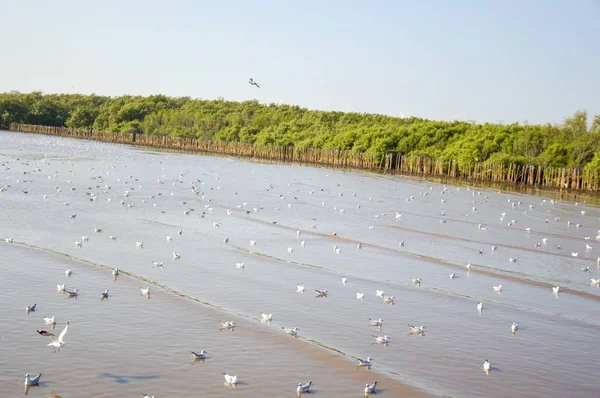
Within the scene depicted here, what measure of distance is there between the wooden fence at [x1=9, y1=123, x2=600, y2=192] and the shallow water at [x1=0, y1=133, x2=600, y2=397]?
40110mm

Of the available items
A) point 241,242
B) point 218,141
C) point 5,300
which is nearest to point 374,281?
point 241,242

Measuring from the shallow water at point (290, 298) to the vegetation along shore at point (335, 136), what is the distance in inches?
1773

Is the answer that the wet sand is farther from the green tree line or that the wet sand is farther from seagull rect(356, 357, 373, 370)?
the green tree line

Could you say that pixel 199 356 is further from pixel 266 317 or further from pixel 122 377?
pixel 266 317

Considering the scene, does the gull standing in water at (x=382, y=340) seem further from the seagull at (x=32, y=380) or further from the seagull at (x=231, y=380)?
the seagull at (x=32, y=380)

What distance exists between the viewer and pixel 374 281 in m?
19.8

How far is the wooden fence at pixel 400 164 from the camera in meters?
74.7

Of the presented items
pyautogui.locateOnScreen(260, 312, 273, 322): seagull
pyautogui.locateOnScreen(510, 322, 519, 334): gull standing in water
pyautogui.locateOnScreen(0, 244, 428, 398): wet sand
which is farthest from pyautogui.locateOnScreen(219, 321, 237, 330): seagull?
pyautogui.locateOnScreen(510, 322, 519, 334): gull standing in water

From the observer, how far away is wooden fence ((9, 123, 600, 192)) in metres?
74.7

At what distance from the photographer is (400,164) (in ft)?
309

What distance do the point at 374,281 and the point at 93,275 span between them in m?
7.53

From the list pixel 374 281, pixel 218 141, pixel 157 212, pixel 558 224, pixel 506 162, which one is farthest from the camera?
pixel 218 141

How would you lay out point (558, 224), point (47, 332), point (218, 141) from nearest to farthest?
point (47, 332) < point (558, 224) < point (218, 141)

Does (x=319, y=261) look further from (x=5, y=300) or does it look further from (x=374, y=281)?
(x=5, y=300)
